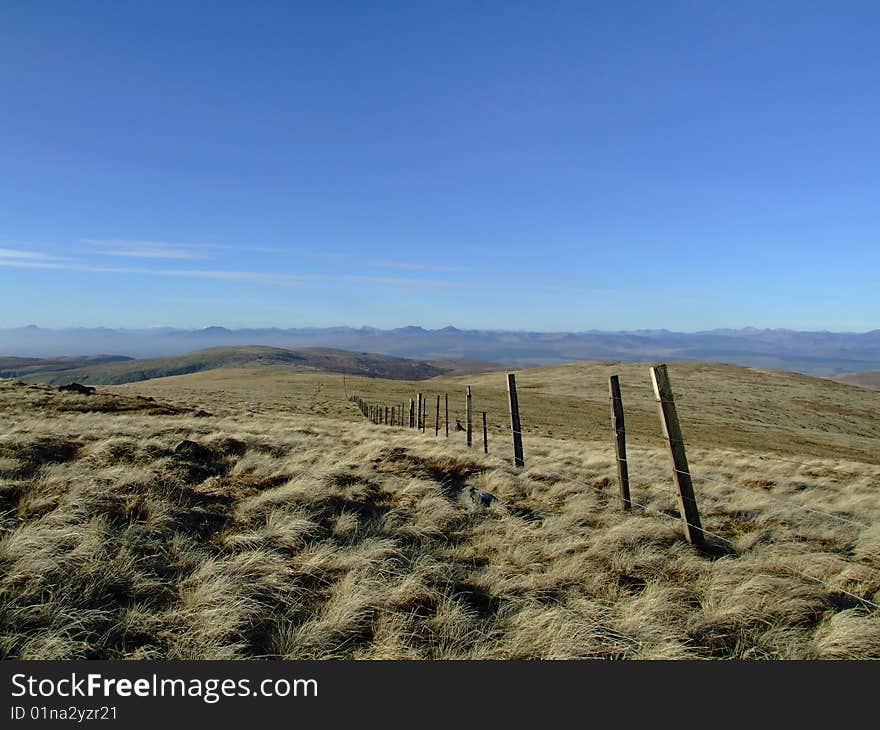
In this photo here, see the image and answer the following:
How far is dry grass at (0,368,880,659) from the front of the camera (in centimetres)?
439

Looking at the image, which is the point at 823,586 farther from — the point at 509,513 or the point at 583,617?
the point at 509,513

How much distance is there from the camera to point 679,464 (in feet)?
24.7

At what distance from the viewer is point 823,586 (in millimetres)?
5996

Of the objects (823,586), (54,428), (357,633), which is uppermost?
(54,428)

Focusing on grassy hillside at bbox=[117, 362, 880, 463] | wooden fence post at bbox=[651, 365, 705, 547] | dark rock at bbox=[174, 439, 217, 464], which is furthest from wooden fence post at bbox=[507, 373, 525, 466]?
grassy hillside at bbox=[117, 362, 880, 463]

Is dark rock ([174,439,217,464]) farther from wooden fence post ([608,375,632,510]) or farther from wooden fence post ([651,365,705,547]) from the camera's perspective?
wooden fence post ([651,365,705,547])

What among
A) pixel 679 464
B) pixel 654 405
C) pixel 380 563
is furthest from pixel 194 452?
pixel 654 405

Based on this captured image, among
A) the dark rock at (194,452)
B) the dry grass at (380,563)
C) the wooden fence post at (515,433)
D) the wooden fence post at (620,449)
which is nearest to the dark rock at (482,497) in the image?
the dry grass at (380,563)

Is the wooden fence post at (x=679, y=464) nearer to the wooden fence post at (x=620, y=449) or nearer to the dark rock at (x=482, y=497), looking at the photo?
the wooden fence post at (x=620, y=449)

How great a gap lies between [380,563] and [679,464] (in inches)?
185

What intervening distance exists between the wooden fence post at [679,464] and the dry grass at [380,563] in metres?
0.30

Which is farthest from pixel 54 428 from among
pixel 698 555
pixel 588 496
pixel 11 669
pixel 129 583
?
pixel 698 555

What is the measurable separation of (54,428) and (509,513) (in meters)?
10.1

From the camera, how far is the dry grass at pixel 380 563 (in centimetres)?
439
